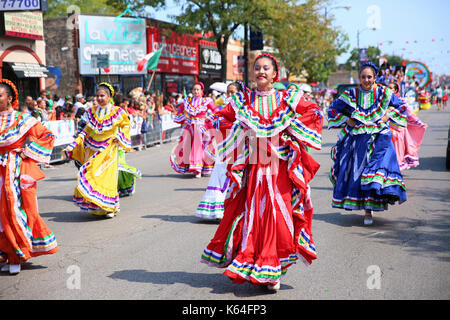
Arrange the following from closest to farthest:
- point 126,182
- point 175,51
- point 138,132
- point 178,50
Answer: point 126,182 → point 138,132 → point 175,51 → point 178,50

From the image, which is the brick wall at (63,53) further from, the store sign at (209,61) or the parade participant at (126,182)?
the parade participant at (126,182)

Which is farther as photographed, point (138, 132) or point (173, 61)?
point (173, 61)

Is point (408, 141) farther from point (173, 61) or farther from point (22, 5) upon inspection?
point (173, 61)

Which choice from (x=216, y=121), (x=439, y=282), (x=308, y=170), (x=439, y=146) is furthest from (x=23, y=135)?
(x=439, y=146)

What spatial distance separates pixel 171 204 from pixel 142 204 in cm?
49

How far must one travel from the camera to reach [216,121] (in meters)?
5.28

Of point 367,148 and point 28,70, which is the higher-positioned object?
point 28,70

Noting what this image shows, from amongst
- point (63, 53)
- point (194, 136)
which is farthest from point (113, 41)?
point (194, 136)

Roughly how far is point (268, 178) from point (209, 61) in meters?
35.0

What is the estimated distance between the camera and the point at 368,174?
7.39 metres

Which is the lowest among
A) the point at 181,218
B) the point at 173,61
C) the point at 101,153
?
the point at 181,218

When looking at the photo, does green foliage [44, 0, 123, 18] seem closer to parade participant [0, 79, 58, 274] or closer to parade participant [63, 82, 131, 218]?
parade participant [63, 82, 131, 218]

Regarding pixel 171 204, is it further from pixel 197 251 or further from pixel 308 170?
pixel 308 170

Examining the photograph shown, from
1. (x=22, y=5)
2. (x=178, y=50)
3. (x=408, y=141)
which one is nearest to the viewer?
(x=408, y=141)
